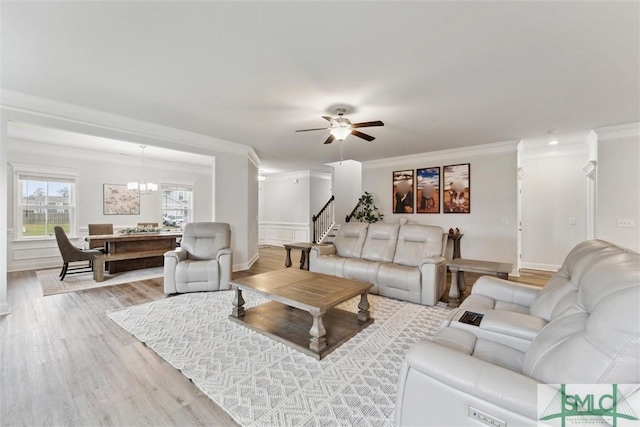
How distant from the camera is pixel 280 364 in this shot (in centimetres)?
223

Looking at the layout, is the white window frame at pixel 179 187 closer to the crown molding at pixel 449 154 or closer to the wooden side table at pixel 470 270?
the crown molding at pixel 449 154

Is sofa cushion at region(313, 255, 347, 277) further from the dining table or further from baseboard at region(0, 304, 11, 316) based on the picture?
baseboard at region(0, 304, 11, 316)

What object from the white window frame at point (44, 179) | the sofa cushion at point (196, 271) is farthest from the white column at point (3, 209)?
the white window frame at point (44, 179)

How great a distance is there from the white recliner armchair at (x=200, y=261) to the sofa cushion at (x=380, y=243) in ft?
7.18

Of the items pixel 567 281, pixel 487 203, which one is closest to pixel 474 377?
pixel 567 281

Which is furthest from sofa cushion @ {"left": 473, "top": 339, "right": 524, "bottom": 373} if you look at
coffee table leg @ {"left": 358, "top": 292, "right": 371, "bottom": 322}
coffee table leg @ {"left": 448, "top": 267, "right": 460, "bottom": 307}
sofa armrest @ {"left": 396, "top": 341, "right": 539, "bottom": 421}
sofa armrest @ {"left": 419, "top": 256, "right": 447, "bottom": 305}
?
coffee table leg @ {"left": 448, "top": 267, "right": 460, "bottom": 307}

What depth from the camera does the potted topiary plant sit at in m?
6.98

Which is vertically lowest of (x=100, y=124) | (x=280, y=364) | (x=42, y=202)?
(x=280, y=364)

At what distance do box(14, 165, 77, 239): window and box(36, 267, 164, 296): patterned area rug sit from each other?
1005 millimetres

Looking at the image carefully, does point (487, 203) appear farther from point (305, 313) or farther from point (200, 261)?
point (200, 261)

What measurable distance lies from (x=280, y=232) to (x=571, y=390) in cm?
914

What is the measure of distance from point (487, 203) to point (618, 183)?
1.82 metres

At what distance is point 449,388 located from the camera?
119 cm

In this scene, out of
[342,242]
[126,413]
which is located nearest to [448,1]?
[126,413]
